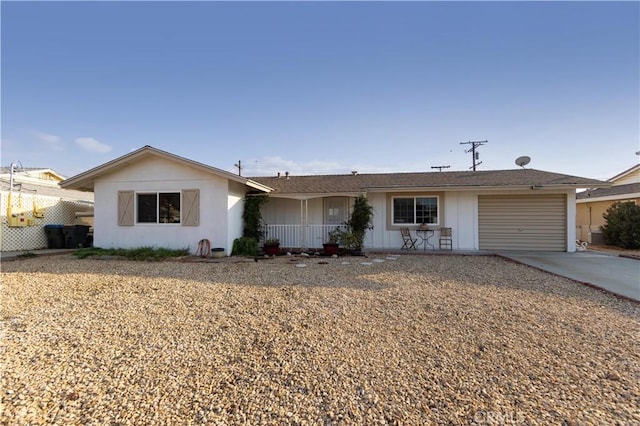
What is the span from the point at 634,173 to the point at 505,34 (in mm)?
14350

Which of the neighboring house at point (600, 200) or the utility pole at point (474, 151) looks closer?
the neighboring house at point (600, 200)

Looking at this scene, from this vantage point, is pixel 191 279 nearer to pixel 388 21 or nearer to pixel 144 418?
pixel 144 418

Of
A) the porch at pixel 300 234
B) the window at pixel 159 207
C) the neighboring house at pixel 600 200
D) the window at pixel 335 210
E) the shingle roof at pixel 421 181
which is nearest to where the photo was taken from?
the window at pixel 159 207

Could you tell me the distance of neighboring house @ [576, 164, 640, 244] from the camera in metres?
14.4

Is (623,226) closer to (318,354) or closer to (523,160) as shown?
(523,160)

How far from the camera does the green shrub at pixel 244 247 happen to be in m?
10.1

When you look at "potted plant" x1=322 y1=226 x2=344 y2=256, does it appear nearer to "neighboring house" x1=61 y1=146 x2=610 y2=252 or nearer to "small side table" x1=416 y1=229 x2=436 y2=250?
"neighboring house" x1=61 y1=146 x2=610 y2=252

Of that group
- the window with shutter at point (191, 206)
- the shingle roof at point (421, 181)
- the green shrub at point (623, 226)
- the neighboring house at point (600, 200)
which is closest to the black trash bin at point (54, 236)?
the window with shutter at point (191, 206)

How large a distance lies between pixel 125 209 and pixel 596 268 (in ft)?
→ 46.7

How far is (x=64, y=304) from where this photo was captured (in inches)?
182

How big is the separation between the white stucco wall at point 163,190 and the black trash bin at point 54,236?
282 centimetres

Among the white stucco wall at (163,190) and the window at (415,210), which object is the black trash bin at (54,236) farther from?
the window at (415,210)

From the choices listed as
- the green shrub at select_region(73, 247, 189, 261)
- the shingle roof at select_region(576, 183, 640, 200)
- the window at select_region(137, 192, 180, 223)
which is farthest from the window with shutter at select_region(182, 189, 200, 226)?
the shingle roof at select_region(576, 183, 640, 200)

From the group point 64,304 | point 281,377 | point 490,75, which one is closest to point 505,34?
point 490,75
